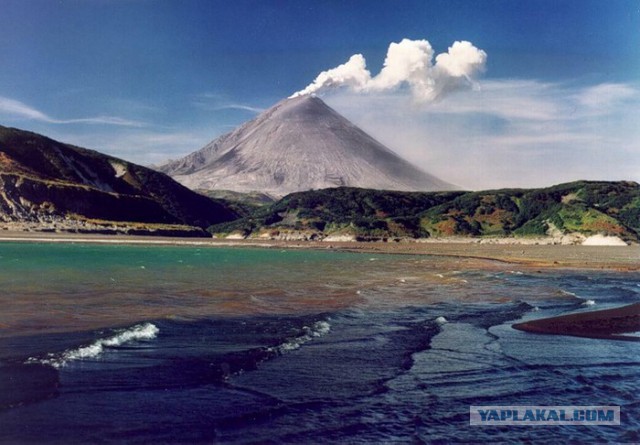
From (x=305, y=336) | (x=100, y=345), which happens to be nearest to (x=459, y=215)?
(x=305, y=336)

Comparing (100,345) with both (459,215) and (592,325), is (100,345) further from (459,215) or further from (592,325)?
(459,215)

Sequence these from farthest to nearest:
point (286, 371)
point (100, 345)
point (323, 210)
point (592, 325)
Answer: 1. point (323, 210)
2. point (592, 325)
3. point (100, 345)
4. point (286, 371)

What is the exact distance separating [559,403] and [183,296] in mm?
18559

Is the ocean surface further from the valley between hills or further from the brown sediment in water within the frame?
the valley between hills

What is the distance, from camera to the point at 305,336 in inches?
610

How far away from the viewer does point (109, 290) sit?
26.2m

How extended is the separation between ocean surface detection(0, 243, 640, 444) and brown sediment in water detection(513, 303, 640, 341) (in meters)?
0.89

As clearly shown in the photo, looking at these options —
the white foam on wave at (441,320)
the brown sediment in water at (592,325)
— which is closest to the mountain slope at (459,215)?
the brown sediment in water at (592,325)

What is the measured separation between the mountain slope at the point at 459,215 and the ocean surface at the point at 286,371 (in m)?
130

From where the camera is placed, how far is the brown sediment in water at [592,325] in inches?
674

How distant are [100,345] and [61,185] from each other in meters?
135

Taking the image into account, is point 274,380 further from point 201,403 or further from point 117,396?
point 117,396

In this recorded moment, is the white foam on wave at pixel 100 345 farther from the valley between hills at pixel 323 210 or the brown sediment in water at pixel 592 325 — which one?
the valley between hills at pixel 323 210

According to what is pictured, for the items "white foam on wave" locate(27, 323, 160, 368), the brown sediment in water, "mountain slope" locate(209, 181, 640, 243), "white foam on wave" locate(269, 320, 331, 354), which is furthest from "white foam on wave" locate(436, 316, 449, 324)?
"mountain slope" locate(209, 181, 640, 243)
